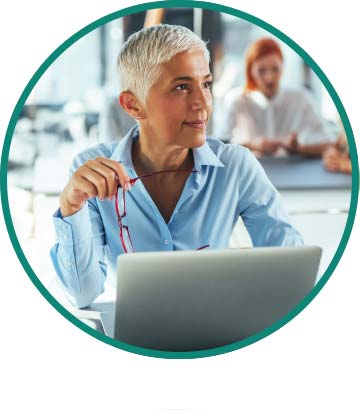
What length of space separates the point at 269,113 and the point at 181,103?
0.20 metres

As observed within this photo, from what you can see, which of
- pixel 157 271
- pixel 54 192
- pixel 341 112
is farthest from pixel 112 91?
pixel 341 112

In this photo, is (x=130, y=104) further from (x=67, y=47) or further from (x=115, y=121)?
(x=67, y=47)

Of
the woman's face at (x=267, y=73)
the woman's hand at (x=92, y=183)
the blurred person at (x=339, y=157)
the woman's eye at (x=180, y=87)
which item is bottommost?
the woman's hand at (x=92, y=183)

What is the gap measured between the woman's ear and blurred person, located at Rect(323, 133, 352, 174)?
0.39m

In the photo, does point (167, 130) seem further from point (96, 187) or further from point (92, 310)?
point (92, 310)

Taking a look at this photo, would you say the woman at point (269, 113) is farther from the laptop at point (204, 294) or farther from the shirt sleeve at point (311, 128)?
the laptop at point (204, 294)

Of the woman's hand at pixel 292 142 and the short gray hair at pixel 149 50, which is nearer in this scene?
the short gray hair at pixel 149 50

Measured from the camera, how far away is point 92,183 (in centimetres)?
144

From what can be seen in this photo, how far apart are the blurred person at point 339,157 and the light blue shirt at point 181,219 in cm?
13

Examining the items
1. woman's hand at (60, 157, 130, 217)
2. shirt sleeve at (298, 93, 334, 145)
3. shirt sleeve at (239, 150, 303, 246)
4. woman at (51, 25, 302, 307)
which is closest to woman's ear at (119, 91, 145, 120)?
woman at (51, 25, 302, 307)

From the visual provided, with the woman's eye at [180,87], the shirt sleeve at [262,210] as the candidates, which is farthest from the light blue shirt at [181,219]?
the woman's eye at [180,87]

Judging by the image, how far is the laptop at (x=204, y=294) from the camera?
144 centimetres

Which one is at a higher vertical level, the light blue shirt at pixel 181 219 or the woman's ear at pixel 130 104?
the woman's ear at pixel 130 104

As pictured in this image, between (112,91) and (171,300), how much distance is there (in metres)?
0.42
